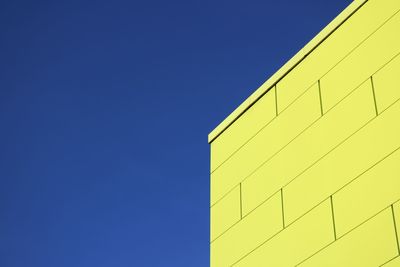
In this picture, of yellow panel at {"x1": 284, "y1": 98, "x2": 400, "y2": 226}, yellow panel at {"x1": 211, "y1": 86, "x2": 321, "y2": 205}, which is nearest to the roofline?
yellow panel at {"x1": 211, "y1": 86, "x2": 321, "y2": 205}

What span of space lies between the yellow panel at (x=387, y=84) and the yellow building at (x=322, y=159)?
0.03ft

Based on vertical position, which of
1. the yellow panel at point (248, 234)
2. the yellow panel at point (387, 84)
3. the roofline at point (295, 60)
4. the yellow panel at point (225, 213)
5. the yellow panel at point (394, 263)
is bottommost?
the yellow panel at point (394, 263)

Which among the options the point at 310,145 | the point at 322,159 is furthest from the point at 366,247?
the point at 310,145

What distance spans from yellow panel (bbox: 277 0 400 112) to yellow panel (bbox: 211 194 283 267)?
1268 mm

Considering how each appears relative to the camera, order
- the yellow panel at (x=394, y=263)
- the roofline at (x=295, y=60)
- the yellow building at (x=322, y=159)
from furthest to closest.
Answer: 1. the roofline at (x=295, y=60)
2. the yellow building at (x=322, y=159)
3. the yellow panel at (x=394, y=263)

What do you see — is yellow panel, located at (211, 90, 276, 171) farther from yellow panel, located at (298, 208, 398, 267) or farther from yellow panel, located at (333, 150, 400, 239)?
yellow panel, located at (298, 208, 398, 267)

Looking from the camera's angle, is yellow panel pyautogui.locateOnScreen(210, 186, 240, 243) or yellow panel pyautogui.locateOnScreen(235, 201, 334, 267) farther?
yellow panel pyautogui.locateOnScreen(210, 186, 240, 243)

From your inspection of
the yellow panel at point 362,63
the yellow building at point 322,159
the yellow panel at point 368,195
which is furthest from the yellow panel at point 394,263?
the yellow panel at point 362,63

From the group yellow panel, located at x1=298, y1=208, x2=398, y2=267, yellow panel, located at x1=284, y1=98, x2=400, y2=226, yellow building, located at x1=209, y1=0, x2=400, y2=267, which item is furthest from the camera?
yellow panel, located at x1=284, y1=98, x2=400, y2=226

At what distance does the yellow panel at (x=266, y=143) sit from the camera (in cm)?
773

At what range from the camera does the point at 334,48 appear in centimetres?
784

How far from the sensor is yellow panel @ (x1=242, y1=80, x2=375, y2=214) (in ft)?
22.9

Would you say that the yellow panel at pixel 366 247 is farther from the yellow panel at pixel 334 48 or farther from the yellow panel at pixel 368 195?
the yellow panel at pixel 334 48

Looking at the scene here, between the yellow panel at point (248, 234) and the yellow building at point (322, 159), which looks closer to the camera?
the yellow building at point (322, 159)
